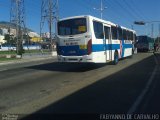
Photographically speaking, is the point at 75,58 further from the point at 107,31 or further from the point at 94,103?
the point at 94,103

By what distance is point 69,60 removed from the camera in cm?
2039

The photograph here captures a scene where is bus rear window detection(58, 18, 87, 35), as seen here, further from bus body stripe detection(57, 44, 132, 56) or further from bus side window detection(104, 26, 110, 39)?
bus side window detection(104, 26, 110, 39)

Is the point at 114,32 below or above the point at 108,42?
above

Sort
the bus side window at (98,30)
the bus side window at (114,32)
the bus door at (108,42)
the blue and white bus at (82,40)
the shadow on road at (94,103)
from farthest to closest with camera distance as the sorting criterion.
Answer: the bus side window at (114,32), the bus door at (108,42), the bus side window at (98,30), the blue and white bus at (82,40), the shadow on road at (94,103)

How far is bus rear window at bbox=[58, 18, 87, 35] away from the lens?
19.8 metres

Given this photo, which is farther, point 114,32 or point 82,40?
point 114,32

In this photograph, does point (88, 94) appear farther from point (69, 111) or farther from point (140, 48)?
point (140, 48)

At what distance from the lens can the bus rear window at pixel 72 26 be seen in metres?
19.8

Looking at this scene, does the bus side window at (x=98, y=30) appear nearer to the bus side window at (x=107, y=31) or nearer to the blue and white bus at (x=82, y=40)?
the blue and white bus at (x=82, y=40)

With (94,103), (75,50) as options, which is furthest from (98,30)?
(94,103)

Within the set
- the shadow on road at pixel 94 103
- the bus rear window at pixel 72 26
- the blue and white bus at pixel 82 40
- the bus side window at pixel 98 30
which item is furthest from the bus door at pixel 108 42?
the shadow on road at pixel 94 103

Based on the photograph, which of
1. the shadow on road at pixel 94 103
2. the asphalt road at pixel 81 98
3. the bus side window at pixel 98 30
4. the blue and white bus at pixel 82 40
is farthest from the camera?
the bus side window at pixel 98 30

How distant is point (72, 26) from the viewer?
20.2m

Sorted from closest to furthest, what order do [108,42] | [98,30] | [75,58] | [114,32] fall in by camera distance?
[75,58]
[98,30]
[108,42]
[114,32]
